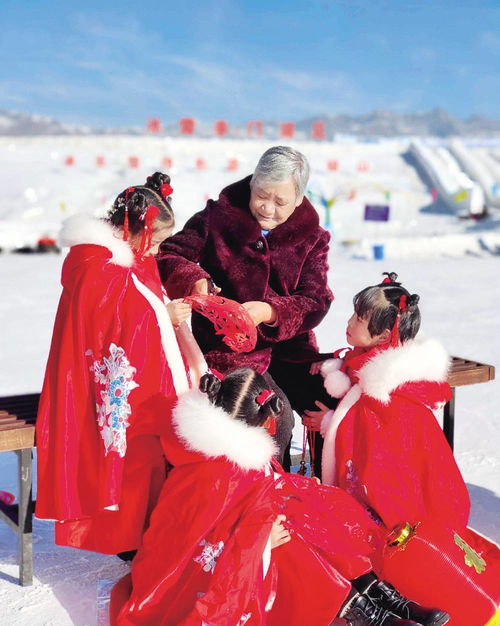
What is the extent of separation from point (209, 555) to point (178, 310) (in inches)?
34.0

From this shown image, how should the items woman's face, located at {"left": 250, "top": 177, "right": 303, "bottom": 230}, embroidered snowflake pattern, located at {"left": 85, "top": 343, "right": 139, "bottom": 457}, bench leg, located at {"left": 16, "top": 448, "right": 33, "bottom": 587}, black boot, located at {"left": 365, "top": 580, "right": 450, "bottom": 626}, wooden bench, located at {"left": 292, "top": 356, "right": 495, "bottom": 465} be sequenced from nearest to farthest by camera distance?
1. black boot, located at {"left": 365, "top": 580, "right": 450, "bottom": 626}
2. embroidered snowflake pattern, located at {"left": 85, "top": 343, "right": 139, "bottom": 457}
3. bench leg, located at {"left": 16, "top": 448, "right": 33, "bottom": 587}
4. woman's face, located at {"left": 250, "top": 177, "right": 303, "bottom": 230}
5. wooden bench, located at {"left": 292, "top": 356, "right": 495, "bottom": 465}

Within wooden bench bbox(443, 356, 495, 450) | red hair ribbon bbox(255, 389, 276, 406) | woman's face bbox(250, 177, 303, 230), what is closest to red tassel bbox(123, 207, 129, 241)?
woman's face bbox(250, 177, 303, 230)

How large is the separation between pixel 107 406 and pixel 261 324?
2.36 ft

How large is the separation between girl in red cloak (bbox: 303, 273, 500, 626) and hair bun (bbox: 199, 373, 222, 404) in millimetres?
587

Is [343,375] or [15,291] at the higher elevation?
[343,375]

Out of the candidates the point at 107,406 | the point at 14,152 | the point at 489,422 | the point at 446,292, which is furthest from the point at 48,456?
the point at 14,152

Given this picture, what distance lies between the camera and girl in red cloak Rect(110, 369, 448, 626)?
2406mm

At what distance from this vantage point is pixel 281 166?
9.87ft

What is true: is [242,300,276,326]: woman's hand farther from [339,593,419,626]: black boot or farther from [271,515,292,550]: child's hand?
[339,593,419,626]: black boot

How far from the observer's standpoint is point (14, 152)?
26.5m

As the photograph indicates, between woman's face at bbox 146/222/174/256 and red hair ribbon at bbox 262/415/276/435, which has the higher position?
woman's face at bbox 146/222/174/256

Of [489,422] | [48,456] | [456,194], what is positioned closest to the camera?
[48,456]

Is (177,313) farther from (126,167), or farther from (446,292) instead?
(126,167)

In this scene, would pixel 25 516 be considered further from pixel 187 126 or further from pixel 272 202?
pixel 187 126
